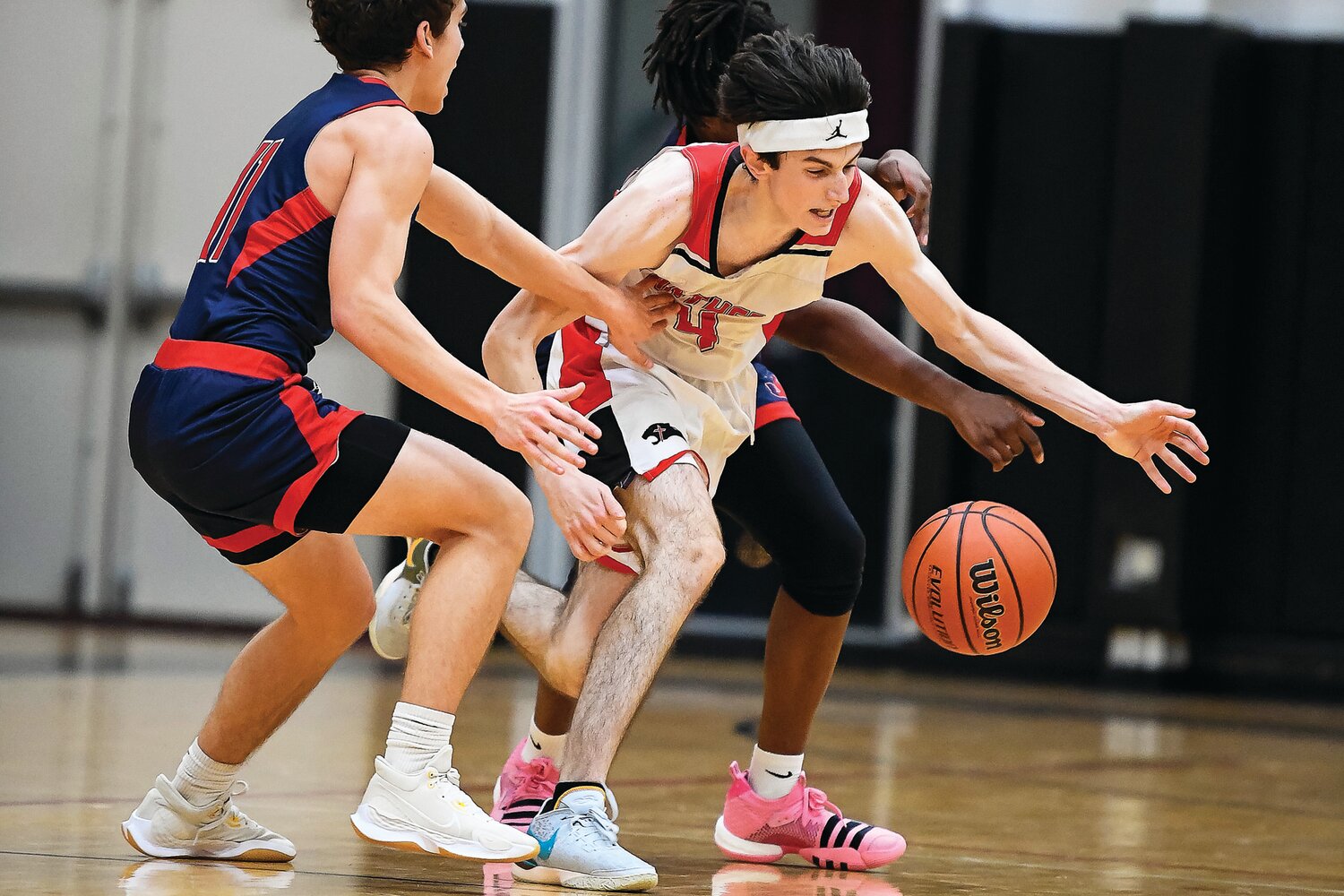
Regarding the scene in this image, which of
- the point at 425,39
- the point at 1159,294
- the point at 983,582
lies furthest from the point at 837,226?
the point at 1159,294

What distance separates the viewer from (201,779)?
3301 millimetres

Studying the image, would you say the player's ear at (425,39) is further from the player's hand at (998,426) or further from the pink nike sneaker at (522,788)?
the pink nike sneaker at (522,788)

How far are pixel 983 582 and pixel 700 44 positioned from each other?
1.56 meters

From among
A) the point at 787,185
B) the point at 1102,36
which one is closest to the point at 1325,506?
the point at 1102,36

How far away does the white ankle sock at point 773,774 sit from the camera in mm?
3844

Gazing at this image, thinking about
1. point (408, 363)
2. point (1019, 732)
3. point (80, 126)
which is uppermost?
point (80, 126)

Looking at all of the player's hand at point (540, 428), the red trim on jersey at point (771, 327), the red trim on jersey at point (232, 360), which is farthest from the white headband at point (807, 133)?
the red trim on jersey at point (232, 360)

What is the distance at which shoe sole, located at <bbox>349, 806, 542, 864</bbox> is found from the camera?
115 inches

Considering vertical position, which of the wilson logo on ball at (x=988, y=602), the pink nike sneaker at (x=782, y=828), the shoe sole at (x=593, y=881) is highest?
the wilson logo on ball at (x=988, y=602)

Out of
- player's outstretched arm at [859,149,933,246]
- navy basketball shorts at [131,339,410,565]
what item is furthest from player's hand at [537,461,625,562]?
player's outstretched arm at [859,149,933,246]

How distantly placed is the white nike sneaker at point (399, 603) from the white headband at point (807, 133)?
129 centimetres

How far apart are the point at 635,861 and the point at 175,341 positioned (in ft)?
4.13

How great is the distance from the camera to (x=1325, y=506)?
9602 mm

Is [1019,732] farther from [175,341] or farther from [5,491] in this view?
[5,491]
